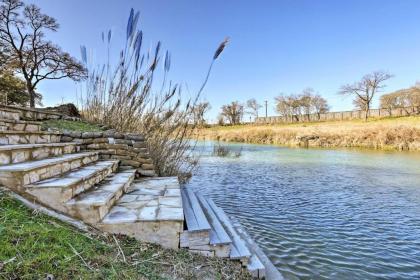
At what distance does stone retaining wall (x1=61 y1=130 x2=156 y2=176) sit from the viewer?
409 cm

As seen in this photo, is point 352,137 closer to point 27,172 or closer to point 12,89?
point 12,89

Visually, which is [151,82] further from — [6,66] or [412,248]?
[6,66]

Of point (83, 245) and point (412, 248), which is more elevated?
point (83, 245)

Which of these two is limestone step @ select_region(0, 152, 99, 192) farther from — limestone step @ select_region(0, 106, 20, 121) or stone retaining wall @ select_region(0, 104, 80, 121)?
stone retaining wall @ select_region(0, 104, 80, 121)

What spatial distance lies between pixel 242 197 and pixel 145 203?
3195 mm

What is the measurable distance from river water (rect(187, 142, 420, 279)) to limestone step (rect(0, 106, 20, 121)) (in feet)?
10.8

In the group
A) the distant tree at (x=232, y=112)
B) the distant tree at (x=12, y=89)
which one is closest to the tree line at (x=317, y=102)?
the distant tree at (x=232, y=112)

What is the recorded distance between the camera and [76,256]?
5.38ft

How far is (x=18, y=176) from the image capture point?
198cm

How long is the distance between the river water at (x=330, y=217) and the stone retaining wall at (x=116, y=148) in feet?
4.98

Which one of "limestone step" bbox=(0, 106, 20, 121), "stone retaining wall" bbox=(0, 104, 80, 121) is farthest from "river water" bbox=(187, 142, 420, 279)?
"limestone step" bbox=(0, 106, 20, 121)

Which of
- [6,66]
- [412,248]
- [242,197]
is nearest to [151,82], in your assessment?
[242,197]

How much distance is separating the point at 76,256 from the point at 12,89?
402 inches

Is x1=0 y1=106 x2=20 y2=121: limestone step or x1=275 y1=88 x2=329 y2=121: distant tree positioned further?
x1=275 y1=88 x2=329 y2=121: distant tree
